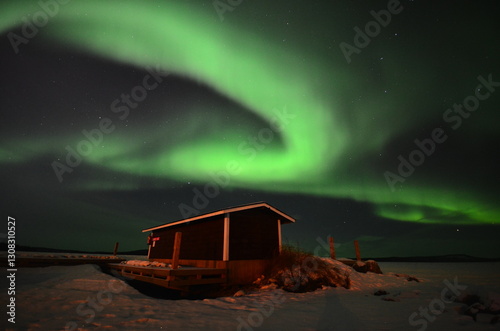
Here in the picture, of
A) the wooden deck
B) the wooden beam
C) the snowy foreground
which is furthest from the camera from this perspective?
the wooden beam

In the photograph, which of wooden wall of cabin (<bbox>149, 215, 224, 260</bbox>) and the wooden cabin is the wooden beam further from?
wooden wall of cabin (<bbox>149, 215, 224, 260</bbox>)

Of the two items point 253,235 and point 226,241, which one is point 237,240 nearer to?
point 226,241

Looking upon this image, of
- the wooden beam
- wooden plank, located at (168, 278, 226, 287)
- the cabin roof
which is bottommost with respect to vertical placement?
wooden plank, located at (168, 278, 226, 287)

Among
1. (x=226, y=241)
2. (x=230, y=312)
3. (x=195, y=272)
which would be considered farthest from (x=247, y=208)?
(x=230, y=312)

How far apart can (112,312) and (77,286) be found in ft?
15.3

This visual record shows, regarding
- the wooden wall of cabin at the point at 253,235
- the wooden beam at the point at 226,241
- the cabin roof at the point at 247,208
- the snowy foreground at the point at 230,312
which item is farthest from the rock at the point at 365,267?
the wooden beam at the point at 226,241

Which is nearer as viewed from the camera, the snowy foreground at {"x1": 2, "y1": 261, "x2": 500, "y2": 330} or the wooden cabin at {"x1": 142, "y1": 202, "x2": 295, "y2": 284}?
the snowy foreground at {"x1": 2, "y1": 261, "x2": 500, "y2": 330}

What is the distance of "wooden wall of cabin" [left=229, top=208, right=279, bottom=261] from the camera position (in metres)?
13.0

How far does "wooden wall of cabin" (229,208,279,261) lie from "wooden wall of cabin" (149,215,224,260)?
2.36 ft

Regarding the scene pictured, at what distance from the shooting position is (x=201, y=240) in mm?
14773

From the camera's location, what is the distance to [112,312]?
617cm

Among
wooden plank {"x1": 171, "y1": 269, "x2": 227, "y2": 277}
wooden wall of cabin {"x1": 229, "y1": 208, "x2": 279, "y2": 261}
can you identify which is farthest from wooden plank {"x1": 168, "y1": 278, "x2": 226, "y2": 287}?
wooden wall of cabin {"x1": 229, "y1": 208, "x2": 279, "y2": 261}

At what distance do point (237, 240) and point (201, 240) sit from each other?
2.95 meters

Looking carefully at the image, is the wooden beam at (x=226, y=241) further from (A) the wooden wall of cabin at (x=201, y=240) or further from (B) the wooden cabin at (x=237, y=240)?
(A) the wooden wall of cabin at (x=201, y=240)
